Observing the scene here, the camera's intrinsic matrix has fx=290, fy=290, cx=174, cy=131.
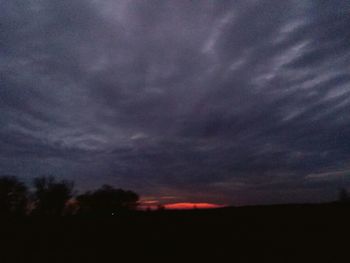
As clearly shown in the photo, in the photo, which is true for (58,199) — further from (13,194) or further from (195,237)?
(195,237)

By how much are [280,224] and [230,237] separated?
2.08m

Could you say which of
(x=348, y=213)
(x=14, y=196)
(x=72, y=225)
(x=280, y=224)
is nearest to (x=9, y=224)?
(x=72, y=225)

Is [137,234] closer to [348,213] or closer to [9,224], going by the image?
[9,224]

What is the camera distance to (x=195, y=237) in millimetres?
11578

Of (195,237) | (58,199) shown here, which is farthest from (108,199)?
(195,237)

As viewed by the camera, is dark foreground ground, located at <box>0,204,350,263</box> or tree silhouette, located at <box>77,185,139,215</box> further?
tree silhouette, located at <box>77,185,139,215</box>

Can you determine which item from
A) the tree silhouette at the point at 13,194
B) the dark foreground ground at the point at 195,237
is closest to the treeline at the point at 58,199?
the tree silhouette at the point at 13,194

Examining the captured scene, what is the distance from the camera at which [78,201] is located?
216 ft

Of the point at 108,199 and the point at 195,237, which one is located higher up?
the point at 108,199

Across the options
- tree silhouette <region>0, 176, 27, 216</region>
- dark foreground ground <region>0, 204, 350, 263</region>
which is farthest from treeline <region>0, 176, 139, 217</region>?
dark foreground ground <region>0, 204, 350, 263</region>

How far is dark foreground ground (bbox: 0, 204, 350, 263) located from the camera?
1027cm

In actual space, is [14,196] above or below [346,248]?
above

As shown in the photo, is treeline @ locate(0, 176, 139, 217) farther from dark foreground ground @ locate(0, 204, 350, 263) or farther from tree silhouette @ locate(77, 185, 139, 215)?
dark foreground ground @ locate(0, 204, 350, 263)

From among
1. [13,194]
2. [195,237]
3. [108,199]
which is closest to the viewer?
[195,237]
